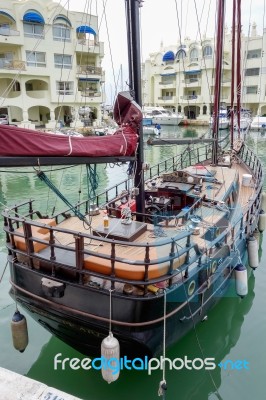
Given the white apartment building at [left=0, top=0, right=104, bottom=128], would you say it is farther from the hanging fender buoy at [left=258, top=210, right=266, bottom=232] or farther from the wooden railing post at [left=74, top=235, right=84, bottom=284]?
the wooden railing post at [left=74, top=235, right=84, bottom=284]

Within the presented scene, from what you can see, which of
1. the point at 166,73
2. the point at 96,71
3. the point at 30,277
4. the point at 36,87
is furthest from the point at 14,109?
the point at 30,277

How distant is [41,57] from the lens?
123 feet

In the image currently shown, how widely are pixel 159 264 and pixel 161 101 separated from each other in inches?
2536

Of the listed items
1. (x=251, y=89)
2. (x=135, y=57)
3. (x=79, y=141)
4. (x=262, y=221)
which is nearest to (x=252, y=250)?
(x=262, y=221)

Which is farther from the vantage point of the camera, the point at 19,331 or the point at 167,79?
the point at 167,79

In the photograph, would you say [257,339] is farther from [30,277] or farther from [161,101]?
[161,101]

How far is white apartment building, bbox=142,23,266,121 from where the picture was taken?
2016 inches

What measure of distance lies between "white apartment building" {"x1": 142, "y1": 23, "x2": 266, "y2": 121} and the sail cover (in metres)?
42.4

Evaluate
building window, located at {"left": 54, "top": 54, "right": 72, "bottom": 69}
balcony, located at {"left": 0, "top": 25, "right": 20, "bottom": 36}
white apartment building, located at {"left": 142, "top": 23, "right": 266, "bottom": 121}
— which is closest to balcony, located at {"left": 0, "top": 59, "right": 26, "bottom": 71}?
balcony, located at {"left": 0, "top": 25, "right": 20, "bottom": 36}

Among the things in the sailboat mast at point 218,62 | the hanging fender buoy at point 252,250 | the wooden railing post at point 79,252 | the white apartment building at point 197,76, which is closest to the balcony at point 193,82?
the white apartment building at point 197,76

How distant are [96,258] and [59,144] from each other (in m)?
2.05

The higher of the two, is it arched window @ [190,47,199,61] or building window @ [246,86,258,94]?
arched window @ [190,47,199,61]

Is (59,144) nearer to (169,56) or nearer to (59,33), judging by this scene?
(59,33)

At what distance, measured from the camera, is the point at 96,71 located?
4081 cm
